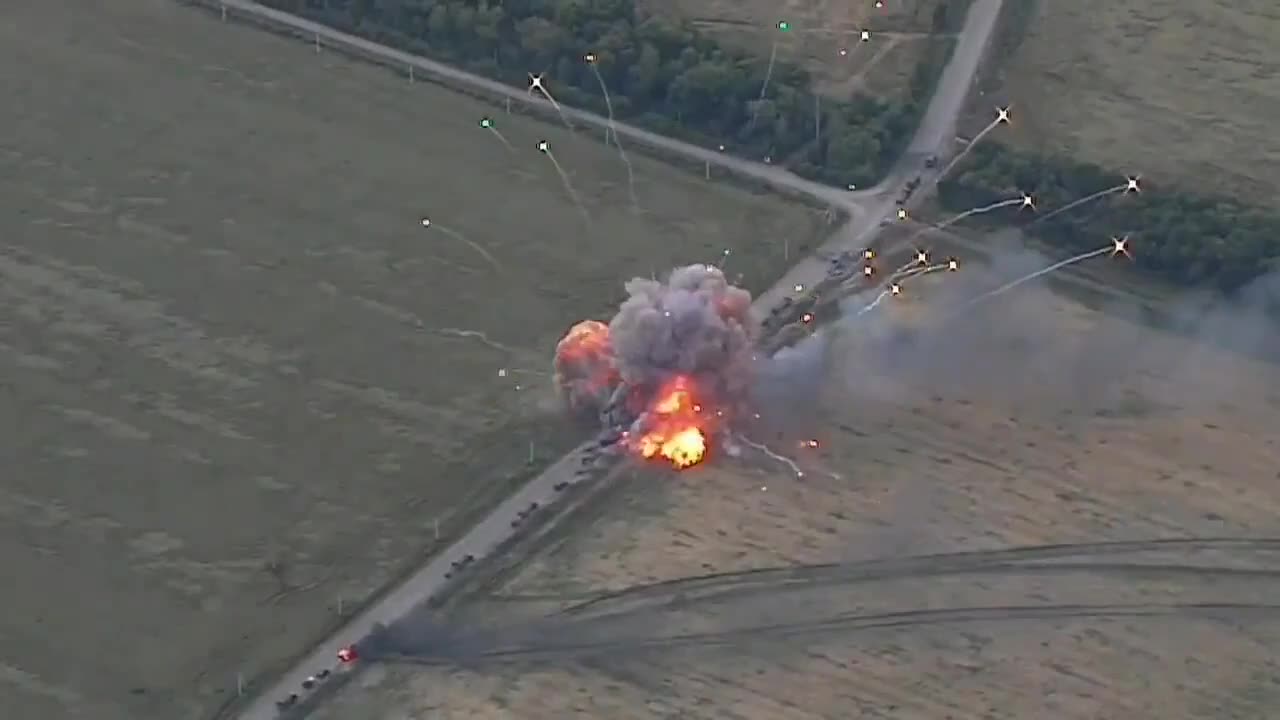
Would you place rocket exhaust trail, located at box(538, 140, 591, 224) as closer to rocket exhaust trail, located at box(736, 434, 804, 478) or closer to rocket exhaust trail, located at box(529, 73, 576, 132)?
rocket exhaust trail, located at box(529, 73, 576, 132)

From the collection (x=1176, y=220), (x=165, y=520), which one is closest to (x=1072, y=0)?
(x=1176, y=220)

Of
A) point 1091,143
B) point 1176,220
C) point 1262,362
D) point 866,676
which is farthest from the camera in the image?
point 1091,143

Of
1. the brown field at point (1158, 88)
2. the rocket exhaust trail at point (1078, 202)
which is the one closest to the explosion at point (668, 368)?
the rocket exhaust trail at point (1078, 202)

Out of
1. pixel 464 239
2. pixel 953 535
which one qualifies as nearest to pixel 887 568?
pixel 953 535

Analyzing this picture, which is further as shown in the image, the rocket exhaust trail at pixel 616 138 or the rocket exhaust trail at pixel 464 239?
the rocket exhaust trail at pixel 616 138

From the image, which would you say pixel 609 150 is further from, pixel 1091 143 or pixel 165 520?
pixel 165 520

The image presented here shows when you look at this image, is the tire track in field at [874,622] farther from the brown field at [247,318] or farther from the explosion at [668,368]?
the explosion at [668,368]
